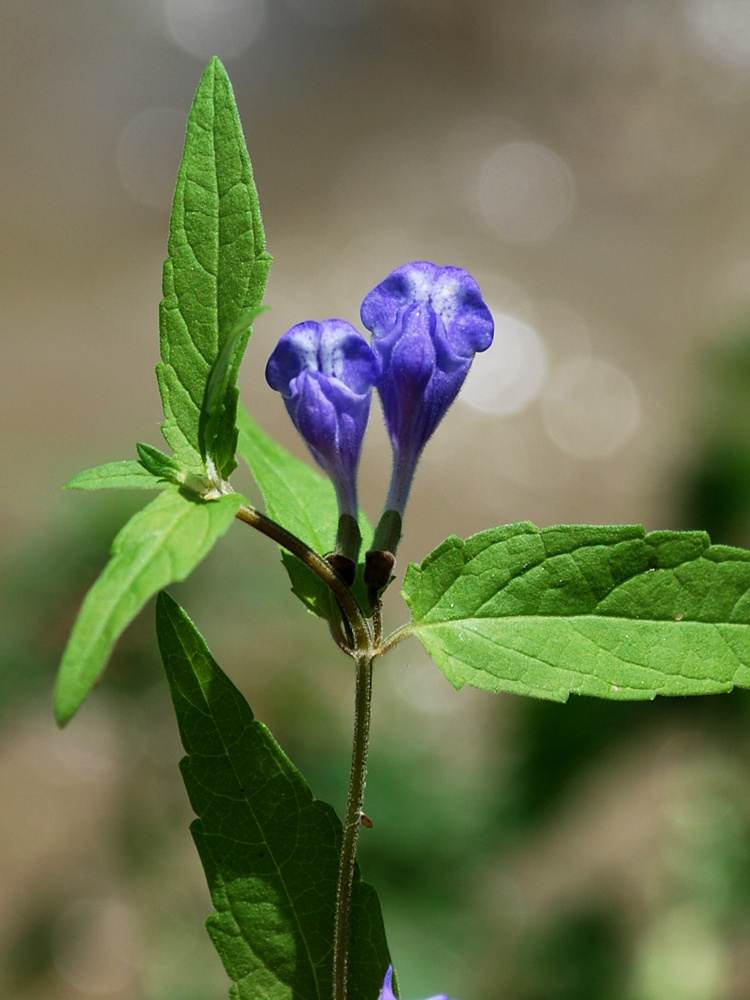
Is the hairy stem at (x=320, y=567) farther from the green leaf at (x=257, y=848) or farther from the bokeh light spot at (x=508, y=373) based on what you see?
the bokeh light spot at (x=508, y=373)

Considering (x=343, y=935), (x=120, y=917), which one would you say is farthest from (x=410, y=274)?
(x=120, y=917)

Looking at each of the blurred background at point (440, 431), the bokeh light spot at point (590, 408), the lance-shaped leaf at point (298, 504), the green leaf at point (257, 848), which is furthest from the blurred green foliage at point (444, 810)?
the lance-shaped leaf at point (298, 504)

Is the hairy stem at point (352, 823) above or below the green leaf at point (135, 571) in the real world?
below

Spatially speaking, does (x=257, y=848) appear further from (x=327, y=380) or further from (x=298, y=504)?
(x=327, y=380)

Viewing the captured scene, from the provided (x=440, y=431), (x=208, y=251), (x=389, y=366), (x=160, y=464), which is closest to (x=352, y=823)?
(x=160, y=464)

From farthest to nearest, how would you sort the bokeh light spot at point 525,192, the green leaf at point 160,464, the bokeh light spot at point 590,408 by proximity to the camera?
the bokeh light spot at point 525,192, the bokeh light spot at point 590,408, the green leaf at point 160,464

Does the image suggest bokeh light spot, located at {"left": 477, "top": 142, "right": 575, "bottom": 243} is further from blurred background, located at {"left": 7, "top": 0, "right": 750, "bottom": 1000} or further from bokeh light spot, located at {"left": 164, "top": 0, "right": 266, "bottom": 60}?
bokeh light spot, located at {"left": 164, "top": 0, "right": 266, "bottom": 60}

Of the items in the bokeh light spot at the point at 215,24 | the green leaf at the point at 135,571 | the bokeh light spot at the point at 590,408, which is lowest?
the green leaf at the point at 135,571

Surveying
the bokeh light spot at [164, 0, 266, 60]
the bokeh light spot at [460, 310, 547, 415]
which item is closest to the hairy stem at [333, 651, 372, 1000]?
the bokeh light spot at [460, 310, 547, 415]
